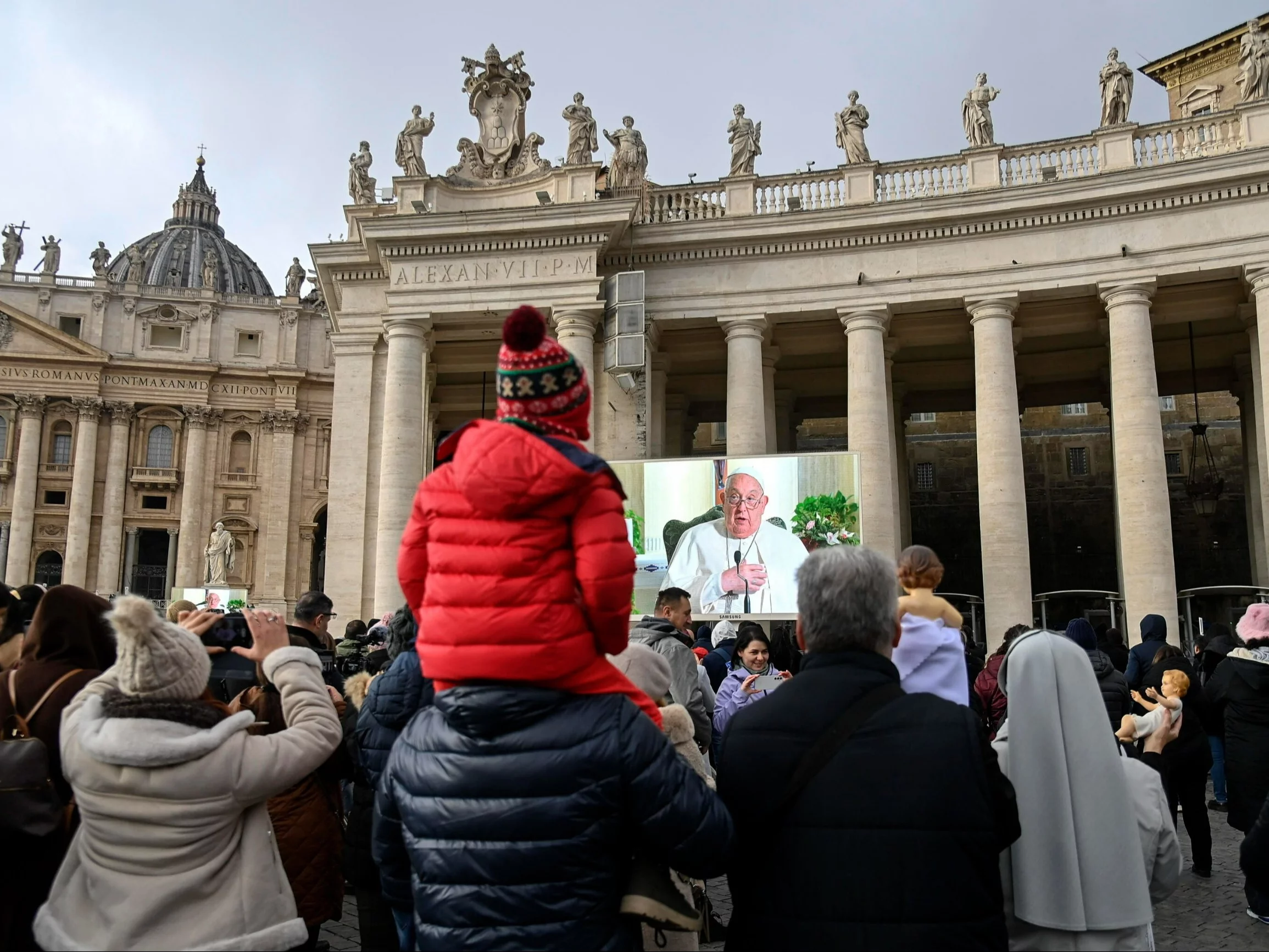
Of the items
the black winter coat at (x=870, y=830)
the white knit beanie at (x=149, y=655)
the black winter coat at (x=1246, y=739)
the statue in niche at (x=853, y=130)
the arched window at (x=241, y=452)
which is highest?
the statue in niche at (x=853, y=130)

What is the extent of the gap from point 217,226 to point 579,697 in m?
102

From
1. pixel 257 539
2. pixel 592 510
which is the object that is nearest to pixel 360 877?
pixel 592 510

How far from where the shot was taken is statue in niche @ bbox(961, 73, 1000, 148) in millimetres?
20688

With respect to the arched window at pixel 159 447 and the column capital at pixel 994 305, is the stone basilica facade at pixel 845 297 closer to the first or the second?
the column capital at pixel 994 305

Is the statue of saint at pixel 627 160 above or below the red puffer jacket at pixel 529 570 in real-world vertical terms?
above

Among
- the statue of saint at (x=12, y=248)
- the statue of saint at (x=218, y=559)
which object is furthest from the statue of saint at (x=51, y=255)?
the statue of saint at (x=218, y=559)

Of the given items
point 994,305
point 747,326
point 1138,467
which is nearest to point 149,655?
point 747,326

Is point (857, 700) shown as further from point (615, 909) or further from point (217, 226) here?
point (217, 226)

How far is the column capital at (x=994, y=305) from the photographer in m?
19.9

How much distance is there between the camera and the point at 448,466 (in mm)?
3062

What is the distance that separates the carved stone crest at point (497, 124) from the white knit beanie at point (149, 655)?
20283mm

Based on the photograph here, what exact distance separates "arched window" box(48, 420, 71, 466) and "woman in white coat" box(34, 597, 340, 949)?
62892 mm

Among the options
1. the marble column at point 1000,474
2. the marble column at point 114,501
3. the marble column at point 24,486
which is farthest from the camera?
the marble column at point 114,501

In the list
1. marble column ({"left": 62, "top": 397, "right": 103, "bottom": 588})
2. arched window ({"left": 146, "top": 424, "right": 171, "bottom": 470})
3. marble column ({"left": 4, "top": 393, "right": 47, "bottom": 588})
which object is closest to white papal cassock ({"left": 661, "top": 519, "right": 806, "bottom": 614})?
marble column ({"left": 62, "top": 397, "right": 103, "bottom": 588})
